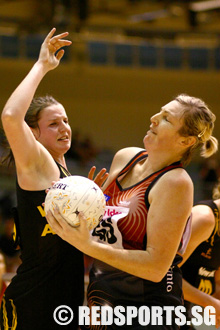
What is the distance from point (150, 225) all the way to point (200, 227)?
100 cm

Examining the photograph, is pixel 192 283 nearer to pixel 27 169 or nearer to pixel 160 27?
pixel 27 169

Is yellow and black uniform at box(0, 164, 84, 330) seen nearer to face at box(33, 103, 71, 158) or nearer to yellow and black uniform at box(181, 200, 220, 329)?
face at box(33, 103, 71, 158)

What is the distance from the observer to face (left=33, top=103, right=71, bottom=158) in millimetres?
3375

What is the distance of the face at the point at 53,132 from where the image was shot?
3375mm

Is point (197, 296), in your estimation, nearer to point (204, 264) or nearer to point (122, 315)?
point (204, 264)

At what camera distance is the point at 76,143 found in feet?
50.5

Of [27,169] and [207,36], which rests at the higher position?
[207,36]

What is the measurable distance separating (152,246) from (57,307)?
2.33ft

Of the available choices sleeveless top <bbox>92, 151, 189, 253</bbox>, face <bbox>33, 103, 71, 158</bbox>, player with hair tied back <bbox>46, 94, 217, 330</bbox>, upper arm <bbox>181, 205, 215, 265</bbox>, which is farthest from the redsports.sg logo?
face <bbox>33, 103, 71, 158</bbox>

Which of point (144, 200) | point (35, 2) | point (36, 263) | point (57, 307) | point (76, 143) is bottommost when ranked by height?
point (57, 307)

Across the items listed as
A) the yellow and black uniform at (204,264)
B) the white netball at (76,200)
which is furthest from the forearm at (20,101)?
the yellow and black uniform at (204,264)

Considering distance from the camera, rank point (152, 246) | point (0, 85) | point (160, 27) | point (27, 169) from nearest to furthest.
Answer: point (152, 246) < point (27, 169) < point (0, 85) < point (160, 27)

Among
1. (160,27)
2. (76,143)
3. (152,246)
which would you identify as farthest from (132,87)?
(152,246)

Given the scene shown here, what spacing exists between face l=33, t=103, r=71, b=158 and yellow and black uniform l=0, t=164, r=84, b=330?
0.81 ft
